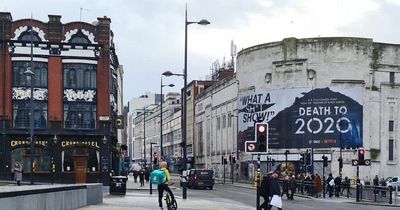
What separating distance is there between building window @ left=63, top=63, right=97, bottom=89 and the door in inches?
243

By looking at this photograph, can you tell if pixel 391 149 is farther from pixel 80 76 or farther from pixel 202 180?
pixel 80 76

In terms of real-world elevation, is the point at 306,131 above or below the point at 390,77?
below

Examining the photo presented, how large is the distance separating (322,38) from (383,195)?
4312cm

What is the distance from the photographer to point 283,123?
8394 centimetres

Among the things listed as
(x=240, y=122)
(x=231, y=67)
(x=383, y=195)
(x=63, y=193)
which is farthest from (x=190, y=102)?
(x=63, y=193)

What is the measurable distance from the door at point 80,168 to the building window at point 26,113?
4056 millimetres

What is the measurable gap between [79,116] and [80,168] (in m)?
4.40

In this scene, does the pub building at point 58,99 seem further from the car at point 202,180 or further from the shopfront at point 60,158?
the car at point 202,180

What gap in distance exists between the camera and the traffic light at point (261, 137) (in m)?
22.4

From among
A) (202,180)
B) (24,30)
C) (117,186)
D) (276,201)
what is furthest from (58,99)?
(276,201)

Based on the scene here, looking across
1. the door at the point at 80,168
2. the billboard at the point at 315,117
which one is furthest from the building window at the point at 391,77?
the door at the point at 80,168

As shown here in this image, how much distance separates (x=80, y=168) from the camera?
180ft

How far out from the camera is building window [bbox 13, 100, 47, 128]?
2149 inches

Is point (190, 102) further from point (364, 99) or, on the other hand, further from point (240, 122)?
point (364, 99)
